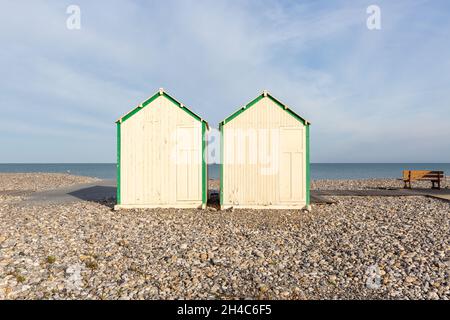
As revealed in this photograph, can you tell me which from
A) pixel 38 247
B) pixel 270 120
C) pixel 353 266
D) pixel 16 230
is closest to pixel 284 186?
pixel 270 120

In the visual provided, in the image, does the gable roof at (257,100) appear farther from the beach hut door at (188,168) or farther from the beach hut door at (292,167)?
the beach hut door at (188,168)

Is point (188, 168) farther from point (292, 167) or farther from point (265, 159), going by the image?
point (292, 167)

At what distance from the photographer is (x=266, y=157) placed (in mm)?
11445

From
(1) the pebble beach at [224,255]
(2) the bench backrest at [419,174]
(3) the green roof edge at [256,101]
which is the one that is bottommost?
(1) the pebble beach at [224,255]

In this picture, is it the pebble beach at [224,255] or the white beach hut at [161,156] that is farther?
the white beach hut at [161,156]

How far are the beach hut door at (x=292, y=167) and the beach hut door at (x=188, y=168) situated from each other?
3489 mm

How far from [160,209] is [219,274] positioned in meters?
6.68

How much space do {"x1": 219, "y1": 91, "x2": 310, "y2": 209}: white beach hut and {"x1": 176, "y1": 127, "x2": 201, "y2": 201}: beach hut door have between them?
1.09 meters

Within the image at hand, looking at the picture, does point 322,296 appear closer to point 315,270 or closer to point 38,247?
point 315,270

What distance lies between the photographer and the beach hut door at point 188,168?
38.0 feet

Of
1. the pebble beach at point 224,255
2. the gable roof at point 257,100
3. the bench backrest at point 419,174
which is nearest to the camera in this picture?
the pebble beach at point 224,255

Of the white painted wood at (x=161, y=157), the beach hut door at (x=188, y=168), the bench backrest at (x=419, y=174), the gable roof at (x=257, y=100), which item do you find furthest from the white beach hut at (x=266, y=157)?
the bench backrest at (x=419, y=174)

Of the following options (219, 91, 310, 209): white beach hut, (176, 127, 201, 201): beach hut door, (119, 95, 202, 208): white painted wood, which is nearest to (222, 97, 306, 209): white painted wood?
(219, 91, 310, 209): white beach hut

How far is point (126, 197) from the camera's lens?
1168cm
